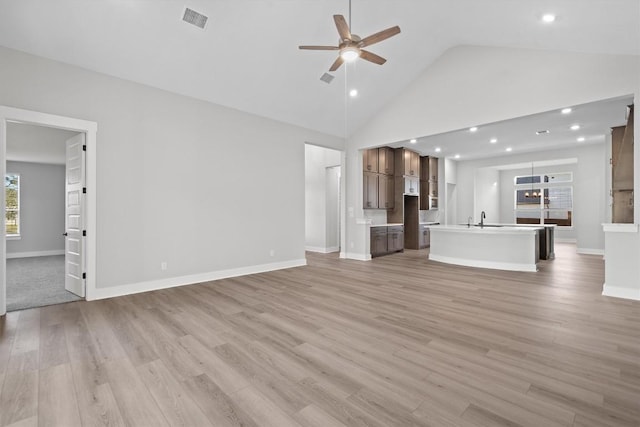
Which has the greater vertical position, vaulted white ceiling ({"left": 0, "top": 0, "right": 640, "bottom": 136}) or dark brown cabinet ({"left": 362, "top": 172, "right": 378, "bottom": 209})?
vaulted white ceiling ({"left": 0, "top": 0, "right": 640, "bottom": 136})

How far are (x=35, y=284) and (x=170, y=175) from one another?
2.98 metres

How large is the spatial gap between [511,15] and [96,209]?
20.3ft

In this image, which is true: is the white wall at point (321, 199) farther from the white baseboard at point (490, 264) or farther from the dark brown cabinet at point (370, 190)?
the white baseboard at point (490, 264)

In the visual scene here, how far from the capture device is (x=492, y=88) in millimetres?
5219

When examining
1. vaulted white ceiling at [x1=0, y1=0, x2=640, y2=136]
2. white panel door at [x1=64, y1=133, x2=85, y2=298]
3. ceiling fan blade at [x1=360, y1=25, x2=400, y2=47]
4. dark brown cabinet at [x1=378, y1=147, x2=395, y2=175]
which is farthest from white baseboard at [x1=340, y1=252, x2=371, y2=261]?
white panel door at [x1=64, y1=133, x2=85, y2=298]

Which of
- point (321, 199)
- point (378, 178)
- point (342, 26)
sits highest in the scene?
point (342, 26)

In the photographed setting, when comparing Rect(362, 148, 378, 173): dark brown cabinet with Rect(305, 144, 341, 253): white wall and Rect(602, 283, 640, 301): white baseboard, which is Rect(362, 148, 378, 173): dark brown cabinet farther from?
Rect(602, 283, 640, 301): white baseboard

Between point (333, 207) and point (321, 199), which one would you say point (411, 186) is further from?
point (321, 199)

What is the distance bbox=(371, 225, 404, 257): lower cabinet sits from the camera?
7.80 metres

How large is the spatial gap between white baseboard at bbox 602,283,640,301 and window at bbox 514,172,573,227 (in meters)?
8.77

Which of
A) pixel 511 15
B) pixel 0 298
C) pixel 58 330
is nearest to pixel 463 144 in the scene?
pixel 511 15

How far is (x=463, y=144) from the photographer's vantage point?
8430mm

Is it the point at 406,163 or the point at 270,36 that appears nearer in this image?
the point at 270,36

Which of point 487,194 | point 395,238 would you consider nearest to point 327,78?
point 395,238
